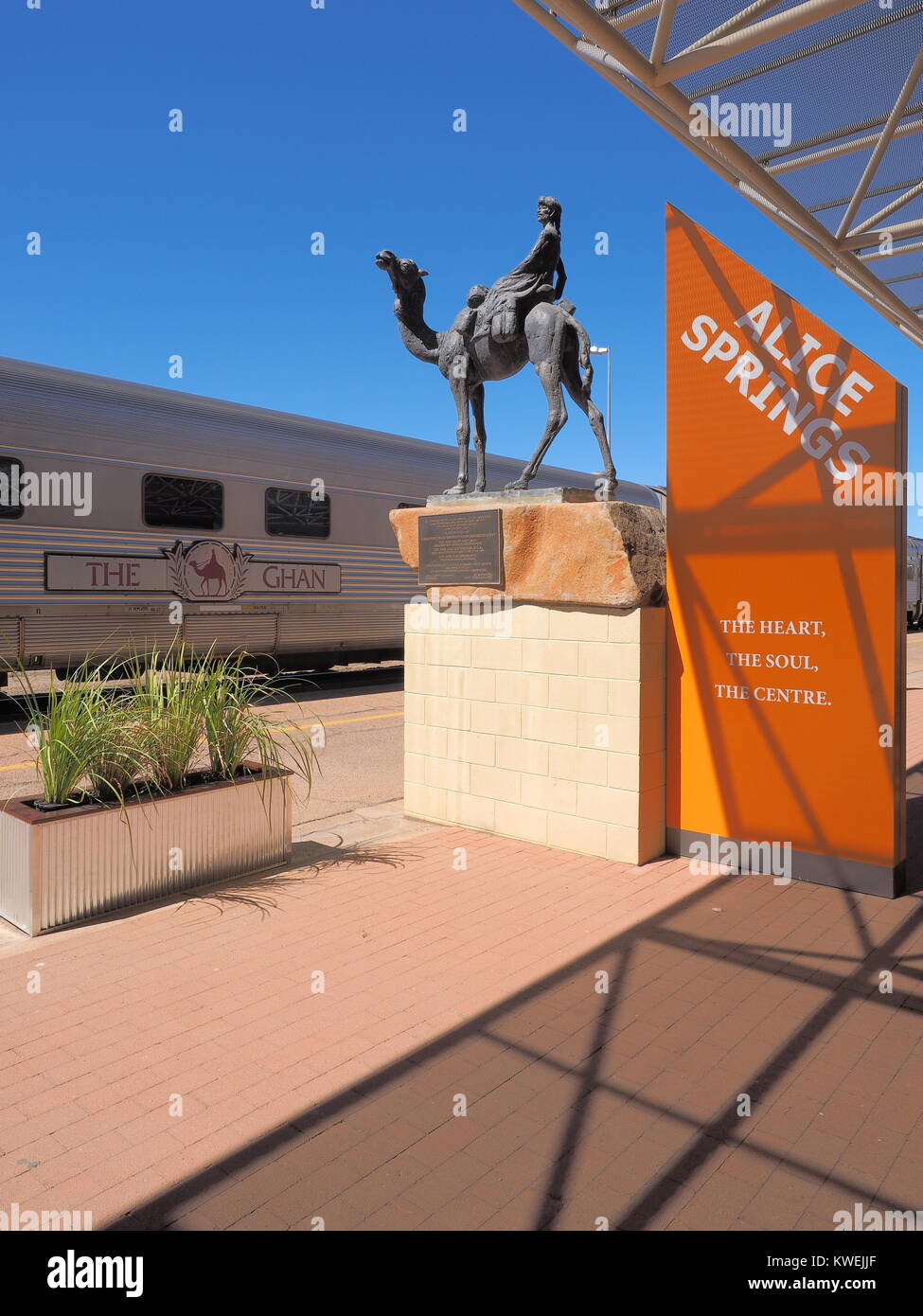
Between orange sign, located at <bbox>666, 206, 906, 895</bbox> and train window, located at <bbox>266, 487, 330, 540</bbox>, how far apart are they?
30.0 feet

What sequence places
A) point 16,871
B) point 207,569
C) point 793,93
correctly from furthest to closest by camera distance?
point 207,569 → point 793,93 → point 16,871

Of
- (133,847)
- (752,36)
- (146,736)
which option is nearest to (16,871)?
(133,847)

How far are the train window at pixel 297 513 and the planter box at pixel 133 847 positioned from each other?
8.72 meters

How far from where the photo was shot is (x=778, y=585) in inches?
202

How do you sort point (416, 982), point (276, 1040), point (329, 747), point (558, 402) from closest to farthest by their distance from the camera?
point (276, 1040)
point (416, 982)
point (558, 402)
point (329, 747)

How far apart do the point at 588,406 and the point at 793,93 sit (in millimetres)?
2484

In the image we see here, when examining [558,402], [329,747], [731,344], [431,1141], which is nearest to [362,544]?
[329,747]

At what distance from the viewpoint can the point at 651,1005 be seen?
11.9ft

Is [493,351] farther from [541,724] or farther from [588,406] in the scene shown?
[541,724]

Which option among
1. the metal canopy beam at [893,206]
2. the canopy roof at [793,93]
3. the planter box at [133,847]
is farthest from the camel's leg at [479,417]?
the metal canopy beam at [893,206]

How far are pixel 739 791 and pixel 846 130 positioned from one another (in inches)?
189

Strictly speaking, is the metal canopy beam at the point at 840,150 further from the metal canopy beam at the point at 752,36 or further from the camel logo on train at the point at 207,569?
the camel logo on train at the point at 207,569
